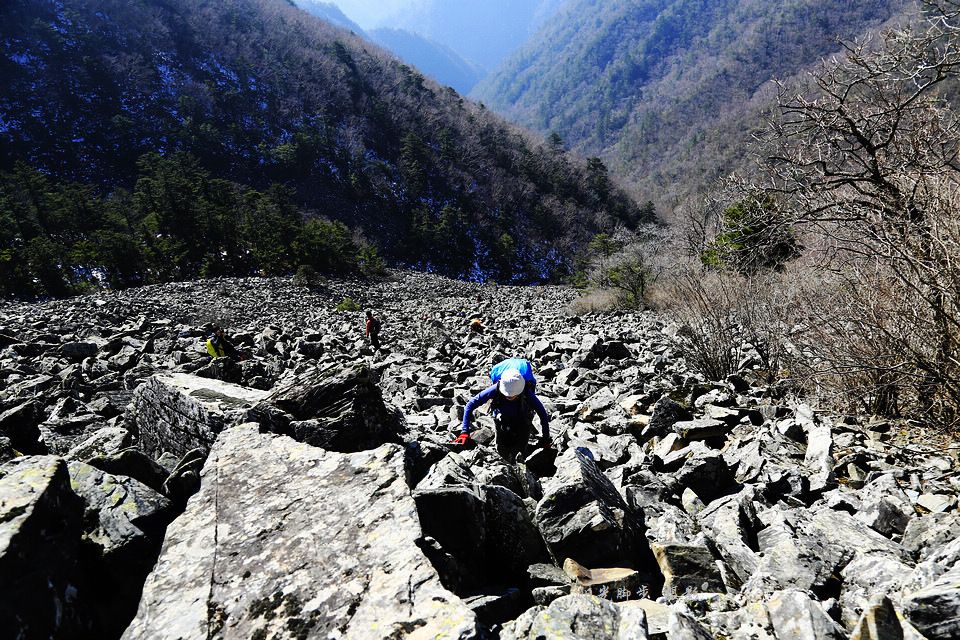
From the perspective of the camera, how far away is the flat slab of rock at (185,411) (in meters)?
4.14

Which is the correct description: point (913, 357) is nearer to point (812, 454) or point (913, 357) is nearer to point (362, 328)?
point (812, 454)

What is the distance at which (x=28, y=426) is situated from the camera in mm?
4246

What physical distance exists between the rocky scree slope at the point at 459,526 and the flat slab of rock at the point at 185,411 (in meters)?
0.03

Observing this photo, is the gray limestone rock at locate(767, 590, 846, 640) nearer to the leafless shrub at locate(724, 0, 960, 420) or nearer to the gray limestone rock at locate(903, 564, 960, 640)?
the gray limestone rock at locate(903, 564, 960, 640)

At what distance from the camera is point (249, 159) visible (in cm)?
6606

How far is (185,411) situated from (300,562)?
3000 mm

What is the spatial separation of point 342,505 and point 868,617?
2.78 meters

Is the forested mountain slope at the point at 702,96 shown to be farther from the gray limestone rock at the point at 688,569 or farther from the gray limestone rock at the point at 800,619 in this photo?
the gray limestone rock at the point at 800,619

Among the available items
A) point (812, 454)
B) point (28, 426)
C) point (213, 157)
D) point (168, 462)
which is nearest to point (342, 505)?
point (168, 462)

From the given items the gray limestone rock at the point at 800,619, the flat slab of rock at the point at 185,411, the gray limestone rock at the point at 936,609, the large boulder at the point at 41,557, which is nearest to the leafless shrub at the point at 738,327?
the gray limestone rock at the point at 936,609

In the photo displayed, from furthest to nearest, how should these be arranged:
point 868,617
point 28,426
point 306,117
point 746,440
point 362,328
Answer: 1. point 306,117
2. point 362,328
3. point 746,440
4. point 28,426
5. point 868,617

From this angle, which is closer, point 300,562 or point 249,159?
point 300,562

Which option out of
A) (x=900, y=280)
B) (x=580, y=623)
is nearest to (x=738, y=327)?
(x=900, y=280)

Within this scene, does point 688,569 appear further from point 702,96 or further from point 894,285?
point 702,96
